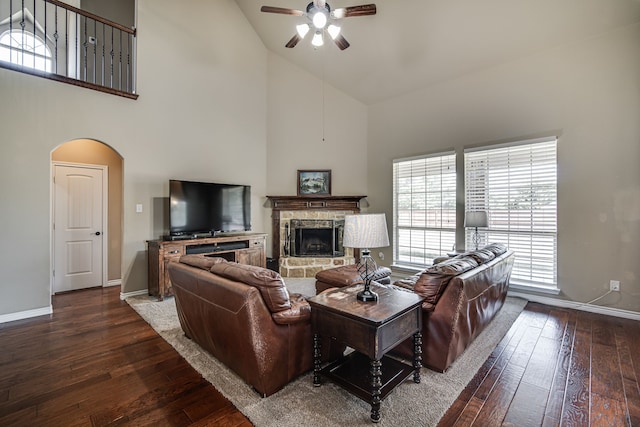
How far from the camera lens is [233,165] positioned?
5.40m

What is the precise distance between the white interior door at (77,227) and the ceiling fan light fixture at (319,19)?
13.9 ft

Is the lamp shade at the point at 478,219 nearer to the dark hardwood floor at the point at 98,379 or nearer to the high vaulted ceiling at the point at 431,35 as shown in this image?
the high vaulted ceiling at the point at 431,35

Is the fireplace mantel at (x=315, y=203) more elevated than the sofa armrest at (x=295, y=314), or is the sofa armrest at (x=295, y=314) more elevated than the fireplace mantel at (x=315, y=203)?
the fireplace mantel at (x=315, y=203)

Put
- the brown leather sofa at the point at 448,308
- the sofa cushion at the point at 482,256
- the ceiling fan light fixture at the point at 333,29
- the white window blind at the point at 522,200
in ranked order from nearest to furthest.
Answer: the brown leather sofa at the point at 448,308 → the sofa cushion at the point at 482,256 → the ceiling fan light fixture at the point at 333,29 → the white window blind at the point at 522,200

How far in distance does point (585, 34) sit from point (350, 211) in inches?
160

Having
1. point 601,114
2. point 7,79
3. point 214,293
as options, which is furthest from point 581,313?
point 7,79

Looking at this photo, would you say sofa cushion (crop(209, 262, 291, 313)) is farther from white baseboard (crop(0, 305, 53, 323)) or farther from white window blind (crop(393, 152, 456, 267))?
white window blind (crop(393, 152, 456, 267))

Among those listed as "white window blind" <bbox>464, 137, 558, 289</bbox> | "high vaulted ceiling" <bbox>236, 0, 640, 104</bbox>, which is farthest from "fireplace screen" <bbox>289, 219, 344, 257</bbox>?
"high vaulted ceiling" <bbox>236, 0, 640, 104</bbox>

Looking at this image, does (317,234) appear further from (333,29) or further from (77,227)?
(77,227)

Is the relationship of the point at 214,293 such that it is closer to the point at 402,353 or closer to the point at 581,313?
the point at 402,353

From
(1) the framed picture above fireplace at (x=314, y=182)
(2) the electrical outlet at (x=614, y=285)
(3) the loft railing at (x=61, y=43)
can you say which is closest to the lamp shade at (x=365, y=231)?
(2) the electrical outlet at (x=614, y=285)

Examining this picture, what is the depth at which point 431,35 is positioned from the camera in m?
4.10

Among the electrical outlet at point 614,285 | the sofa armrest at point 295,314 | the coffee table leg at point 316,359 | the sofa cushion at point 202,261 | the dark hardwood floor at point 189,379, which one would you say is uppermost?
the sofa cushion at point 202,261

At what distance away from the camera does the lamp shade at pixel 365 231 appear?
2.07m
